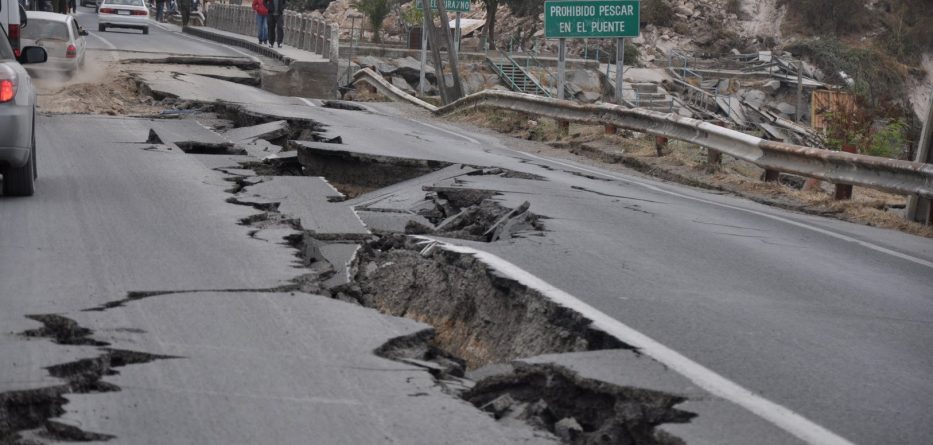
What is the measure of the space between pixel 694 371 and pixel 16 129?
20.0 feet

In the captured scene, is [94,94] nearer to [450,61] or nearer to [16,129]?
[450,61]

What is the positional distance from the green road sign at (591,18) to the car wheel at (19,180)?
11875mm

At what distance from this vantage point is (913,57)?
5528 centimetres

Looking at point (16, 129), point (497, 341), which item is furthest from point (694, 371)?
point (16, 129)

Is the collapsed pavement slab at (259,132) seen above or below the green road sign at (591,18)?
below

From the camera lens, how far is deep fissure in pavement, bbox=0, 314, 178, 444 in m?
3.72

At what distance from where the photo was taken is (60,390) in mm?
4109

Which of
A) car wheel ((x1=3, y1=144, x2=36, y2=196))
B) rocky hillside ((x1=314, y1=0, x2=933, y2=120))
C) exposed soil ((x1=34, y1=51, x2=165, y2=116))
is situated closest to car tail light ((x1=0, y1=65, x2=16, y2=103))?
car wheel ((x1=3, y1=144, x2=36, y2=196))

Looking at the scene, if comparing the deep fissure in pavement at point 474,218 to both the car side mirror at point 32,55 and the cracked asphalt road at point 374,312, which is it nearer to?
Result: the cracked asphalt road at point 374,312

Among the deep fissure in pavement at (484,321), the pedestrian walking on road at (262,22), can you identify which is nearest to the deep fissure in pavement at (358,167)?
the deep fissure in pavement at (484,321)

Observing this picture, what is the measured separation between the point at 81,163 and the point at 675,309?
7.34 meters

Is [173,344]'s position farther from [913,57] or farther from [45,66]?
[913,57]

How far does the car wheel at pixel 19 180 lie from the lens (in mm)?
8906

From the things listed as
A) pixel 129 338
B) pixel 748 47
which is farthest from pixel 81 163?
pixel 748 47
